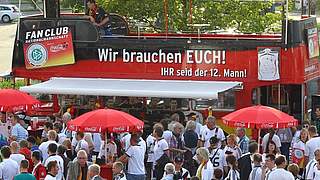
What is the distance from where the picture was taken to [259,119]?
17.1 metres

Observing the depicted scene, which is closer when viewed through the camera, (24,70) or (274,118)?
(274,118)

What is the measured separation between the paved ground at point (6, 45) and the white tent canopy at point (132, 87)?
13.3 meters

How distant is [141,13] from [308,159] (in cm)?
1232

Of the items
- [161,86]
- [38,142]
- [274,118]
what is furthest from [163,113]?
[274,118]

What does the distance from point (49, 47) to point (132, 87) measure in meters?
2.50

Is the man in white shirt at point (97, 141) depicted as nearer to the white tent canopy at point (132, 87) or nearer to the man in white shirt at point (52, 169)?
the white tent canopy at point (132, 87)

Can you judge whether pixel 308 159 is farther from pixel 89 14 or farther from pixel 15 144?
pixel 89 14

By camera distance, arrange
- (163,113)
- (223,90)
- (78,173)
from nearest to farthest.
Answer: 1. (78,173)
2. (223,90)
3. (163,113)

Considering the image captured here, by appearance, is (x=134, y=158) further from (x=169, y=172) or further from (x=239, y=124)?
(x=169, y=172)

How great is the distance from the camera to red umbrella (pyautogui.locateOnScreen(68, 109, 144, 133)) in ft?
55.2

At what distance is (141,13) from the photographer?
93.7 feet

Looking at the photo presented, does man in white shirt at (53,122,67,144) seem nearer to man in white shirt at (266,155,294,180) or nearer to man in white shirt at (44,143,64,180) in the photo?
man in white shirt at (44,143,64,180)

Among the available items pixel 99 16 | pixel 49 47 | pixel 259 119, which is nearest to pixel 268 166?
pixel 259 119

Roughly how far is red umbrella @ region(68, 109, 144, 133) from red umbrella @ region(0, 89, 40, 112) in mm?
2564
